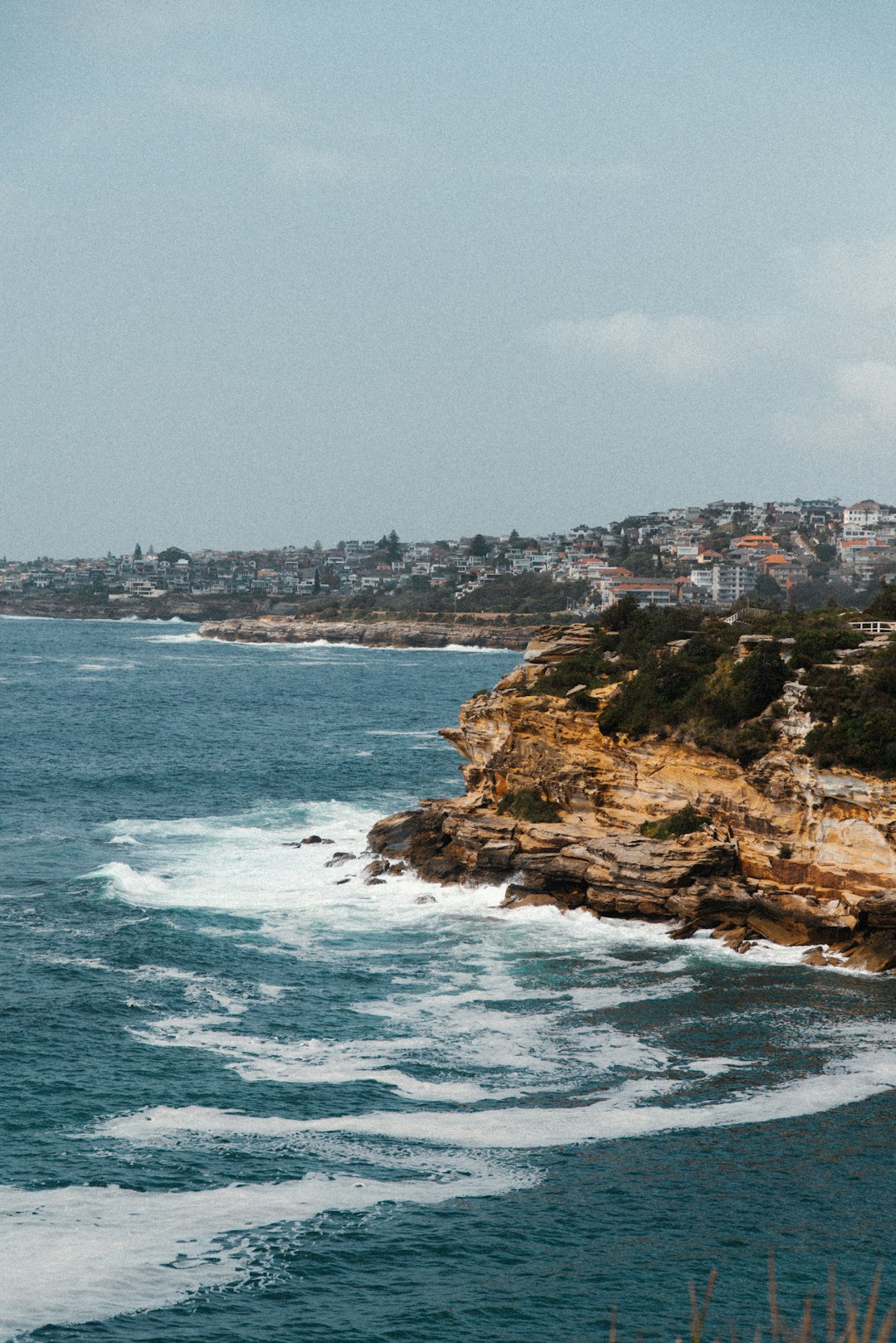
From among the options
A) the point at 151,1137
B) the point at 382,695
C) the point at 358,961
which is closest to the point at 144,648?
the point at 382,695

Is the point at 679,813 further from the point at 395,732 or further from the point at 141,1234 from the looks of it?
the point at 395,732

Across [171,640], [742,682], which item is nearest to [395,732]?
[742,682]

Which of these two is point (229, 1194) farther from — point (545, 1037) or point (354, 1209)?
point (545, 1037)

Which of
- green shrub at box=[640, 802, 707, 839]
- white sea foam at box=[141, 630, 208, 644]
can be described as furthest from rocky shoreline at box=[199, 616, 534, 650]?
green shrub at box=[640, 802, 707, 839]

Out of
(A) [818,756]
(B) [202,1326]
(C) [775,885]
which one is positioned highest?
(A) [818,756]

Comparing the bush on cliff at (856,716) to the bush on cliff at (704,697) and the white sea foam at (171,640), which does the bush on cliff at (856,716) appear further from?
the white sea foam at (171,640)

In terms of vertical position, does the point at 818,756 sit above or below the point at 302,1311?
above
